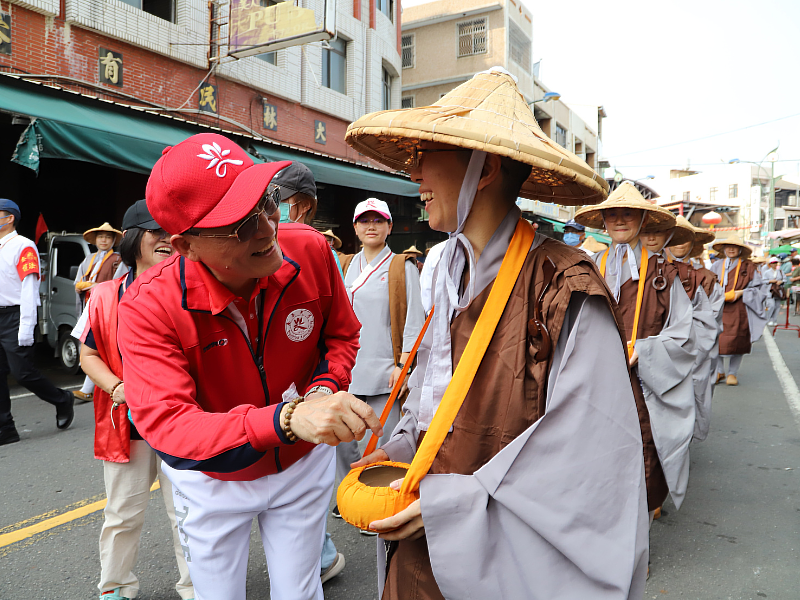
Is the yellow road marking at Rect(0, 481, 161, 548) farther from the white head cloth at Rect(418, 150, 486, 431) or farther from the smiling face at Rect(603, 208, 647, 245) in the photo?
the smiling face at Rect(603, 208, 647, 245)

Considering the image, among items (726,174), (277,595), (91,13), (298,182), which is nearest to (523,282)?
(277,595)

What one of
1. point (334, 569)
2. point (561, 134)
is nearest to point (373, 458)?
point (334, 569)

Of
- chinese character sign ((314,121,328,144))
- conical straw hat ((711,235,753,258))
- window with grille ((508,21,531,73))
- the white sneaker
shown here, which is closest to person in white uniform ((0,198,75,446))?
the white sneaker

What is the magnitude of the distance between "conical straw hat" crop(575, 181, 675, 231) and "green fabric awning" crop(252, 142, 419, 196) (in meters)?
6.37

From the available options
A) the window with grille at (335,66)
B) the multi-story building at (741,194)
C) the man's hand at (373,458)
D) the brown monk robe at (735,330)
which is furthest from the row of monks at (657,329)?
the multi-story building at (741,194)

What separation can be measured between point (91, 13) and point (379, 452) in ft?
34.9

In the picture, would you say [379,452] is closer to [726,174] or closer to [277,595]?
[277,595]

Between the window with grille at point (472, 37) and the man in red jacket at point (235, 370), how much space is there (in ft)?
87.1

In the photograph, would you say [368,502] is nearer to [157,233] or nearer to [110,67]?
[157,233]

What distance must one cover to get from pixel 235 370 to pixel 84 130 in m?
6.83

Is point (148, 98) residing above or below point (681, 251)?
above

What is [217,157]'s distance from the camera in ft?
5.13

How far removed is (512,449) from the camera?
131 cm

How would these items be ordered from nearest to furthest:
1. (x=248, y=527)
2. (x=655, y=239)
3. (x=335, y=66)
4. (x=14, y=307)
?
(x=248, y=527) → (x=655, y=239) → (x=14, y=307) → (x=335, y=66)
